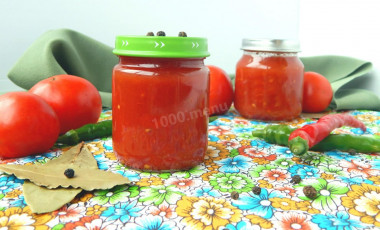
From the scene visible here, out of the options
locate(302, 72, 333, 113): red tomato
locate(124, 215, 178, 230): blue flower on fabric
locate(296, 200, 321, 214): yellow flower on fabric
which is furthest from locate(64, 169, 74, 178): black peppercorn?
locate(302, 72, 333, 113): red tomato

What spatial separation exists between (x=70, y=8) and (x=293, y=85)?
1436 millimetres

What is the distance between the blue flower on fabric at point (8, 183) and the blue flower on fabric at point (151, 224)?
12.2 inches

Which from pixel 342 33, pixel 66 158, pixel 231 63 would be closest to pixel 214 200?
pixel 66 158

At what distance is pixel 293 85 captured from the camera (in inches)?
58.2

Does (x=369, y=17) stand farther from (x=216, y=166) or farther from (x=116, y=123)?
(x=116, y=123)

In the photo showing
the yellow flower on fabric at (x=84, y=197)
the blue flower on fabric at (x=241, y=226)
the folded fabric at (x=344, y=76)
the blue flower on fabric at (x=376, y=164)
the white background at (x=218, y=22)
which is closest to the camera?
the blue flower on fabric at (x=241, y=226)

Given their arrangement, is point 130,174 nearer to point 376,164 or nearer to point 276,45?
point 376,164

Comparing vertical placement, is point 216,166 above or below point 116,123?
below

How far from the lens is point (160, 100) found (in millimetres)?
871

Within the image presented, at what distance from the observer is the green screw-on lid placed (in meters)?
0.84

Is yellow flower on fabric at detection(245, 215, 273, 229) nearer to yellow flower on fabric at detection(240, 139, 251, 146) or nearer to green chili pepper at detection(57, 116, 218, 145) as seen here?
yellow flower on fabric at detection(240, 139, 251, 146)

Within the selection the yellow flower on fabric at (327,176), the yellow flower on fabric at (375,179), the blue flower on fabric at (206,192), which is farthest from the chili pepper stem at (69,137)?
the yellow flower on fabric at (375,179)

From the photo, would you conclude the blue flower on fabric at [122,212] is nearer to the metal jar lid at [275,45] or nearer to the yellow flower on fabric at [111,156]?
the yellow flower on fabric at [111,156]

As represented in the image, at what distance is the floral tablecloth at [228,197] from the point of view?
28.0 inches
